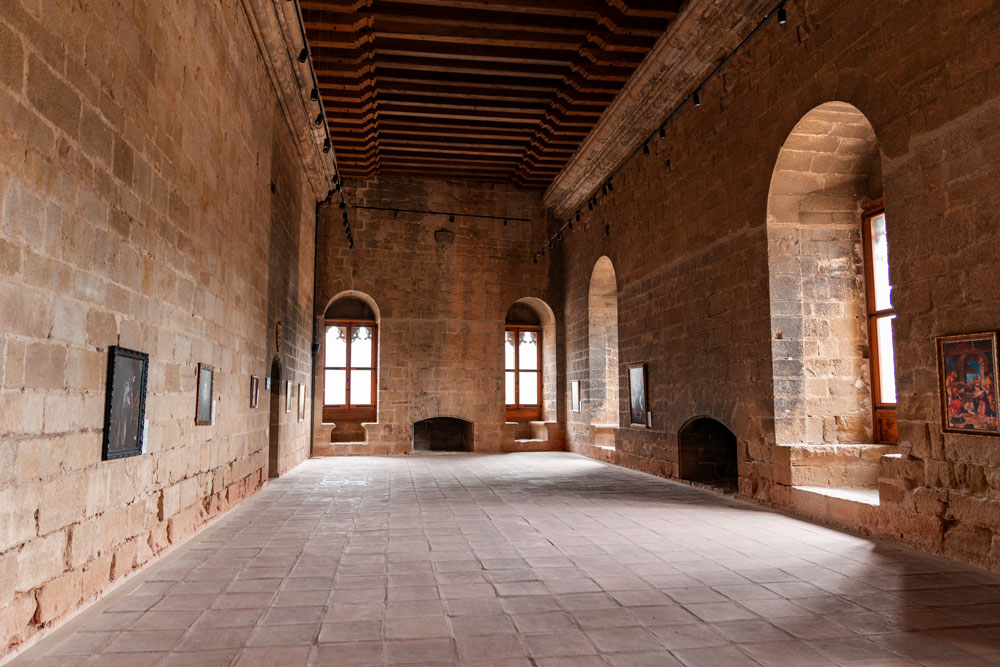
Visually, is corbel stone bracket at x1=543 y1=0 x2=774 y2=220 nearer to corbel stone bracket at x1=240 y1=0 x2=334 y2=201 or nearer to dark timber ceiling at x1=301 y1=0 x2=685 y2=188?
dark timber ceiling at x1=301 y1=0 x2=685 y2=188

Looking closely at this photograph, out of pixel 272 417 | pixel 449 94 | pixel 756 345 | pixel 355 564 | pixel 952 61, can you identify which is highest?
pixel 449 94

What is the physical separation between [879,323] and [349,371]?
9665 mm

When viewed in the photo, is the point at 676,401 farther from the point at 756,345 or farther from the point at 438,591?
the point at 438,591

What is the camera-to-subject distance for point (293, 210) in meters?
9.99

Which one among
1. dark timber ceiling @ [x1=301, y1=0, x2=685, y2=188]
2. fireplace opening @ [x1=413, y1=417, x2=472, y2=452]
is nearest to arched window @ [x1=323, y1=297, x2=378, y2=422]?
fireplace opening @ [x1=413, y1=417, x2=472, y2=452]

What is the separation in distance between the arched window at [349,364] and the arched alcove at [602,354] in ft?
14.4

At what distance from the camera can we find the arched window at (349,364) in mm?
13086

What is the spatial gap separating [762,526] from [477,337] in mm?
8495

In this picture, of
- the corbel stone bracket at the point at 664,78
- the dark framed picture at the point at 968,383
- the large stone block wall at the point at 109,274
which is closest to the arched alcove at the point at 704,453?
the dark framed picture at the point at 968,383

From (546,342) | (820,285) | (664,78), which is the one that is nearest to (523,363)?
(546,342)

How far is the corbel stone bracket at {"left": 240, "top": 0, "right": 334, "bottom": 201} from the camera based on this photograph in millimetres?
6820

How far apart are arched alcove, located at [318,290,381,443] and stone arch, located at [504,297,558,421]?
2.92 meters

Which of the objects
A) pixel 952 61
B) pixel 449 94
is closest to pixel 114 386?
pixel 952 61

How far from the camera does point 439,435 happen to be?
1427cm
